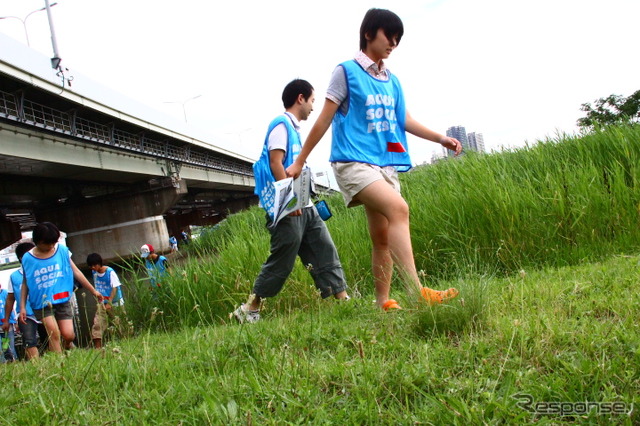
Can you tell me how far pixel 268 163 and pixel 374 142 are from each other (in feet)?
3.55

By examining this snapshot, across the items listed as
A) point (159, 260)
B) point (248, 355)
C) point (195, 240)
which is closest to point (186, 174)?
point (195, 240)

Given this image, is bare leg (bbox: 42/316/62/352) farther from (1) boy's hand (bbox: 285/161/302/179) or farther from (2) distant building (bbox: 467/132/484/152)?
(2) distant building (bbox: 467/132/484/152)

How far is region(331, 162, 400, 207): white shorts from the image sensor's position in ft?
10.8

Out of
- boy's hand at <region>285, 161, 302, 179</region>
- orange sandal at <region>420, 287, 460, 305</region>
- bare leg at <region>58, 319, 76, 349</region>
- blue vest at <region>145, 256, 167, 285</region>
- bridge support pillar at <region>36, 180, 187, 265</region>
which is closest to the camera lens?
orange sandal at <region>420, 287, 460, 305</region>

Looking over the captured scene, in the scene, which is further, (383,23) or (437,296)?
(383,23)

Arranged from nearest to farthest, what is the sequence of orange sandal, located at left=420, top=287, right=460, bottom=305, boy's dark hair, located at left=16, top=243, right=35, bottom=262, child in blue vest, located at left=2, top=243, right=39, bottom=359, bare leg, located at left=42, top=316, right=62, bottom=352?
1. orange sandal, located at left=420, top=287, right=460, bottom=305
2. bare leg, located at left=42, top=316, right=62, bottom=352
3. child in blue vest, located at left=2, top=243, right=39, bottom=359
4. boy's dark hair, located at left=16, top=243, right=35, bottom=262

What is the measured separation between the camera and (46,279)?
5793 millimetres

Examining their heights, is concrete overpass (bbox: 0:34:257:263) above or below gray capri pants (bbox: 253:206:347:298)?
above

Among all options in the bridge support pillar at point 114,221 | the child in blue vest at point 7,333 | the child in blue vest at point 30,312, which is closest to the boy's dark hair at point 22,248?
the child in blue vest at point 30,312

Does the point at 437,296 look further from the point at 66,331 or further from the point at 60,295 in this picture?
the point at 66,331

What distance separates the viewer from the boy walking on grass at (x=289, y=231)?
161 inches

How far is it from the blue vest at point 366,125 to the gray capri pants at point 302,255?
0.89 meters

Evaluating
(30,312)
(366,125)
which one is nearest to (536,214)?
(366,125)

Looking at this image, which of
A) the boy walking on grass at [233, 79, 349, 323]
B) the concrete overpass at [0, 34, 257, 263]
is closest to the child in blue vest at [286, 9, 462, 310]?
the boy walking on grass at [233, 79, 349, 323]
